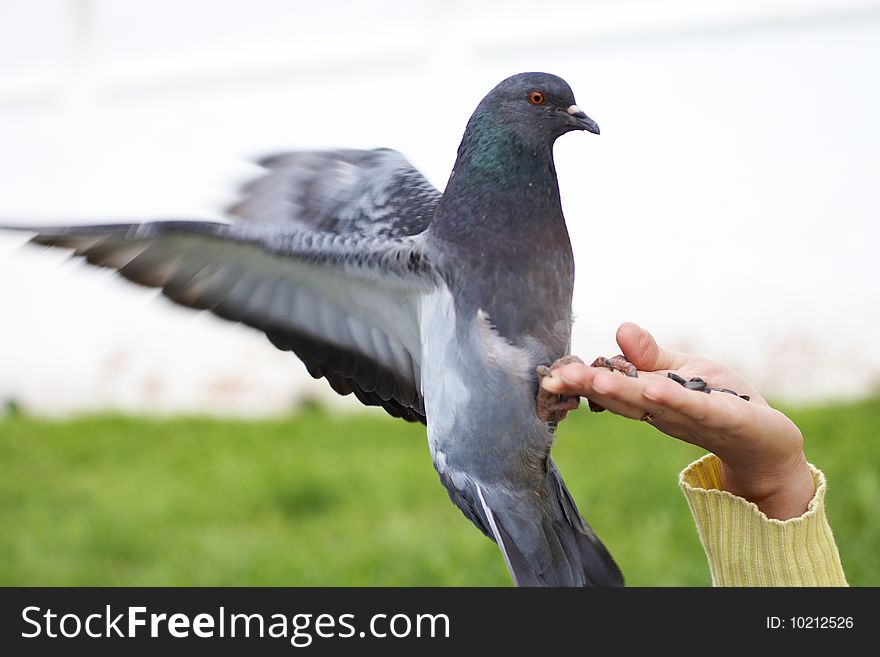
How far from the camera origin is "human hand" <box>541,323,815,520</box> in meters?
1.09

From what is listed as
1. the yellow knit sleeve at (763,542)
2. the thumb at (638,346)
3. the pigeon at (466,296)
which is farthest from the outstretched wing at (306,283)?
the yellow knit sleeve at (763,542)

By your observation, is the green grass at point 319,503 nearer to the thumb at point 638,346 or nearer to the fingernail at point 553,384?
the thumb at point 638,346

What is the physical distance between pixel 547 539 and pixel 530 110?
0.52 meters

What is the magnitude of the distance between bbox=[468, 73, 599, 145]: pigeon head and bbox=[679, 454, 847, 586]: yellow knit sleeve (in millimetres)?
527

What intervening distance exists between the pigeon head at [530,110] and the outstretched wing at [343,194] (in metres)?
0.23

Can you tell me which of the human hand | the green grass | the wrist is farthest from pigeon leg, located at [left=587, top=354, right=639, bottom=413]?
the green grass

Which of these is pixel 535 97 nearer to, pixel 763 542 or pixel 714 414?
pixel 714 414

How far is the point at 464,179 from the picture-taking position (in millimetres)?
1161

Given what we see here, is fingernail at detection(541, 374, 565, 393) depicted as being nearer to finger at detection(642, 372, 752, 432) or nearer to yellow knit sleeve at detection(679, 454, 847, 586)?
finger at detection(642, 372, 752, 432)

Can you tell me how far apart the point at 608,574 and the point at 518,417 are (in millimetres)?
265

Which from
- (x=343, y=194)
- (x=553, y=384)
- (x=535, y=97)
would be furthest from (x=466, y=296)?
(x=343, y=194)

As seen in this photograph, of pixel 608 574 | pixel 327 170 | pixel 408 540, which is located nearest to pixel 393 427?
pixel 408 540

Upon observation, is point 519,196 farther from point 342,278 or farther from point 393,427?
point 393,427

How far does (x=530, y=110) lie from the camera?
118 centimetres
